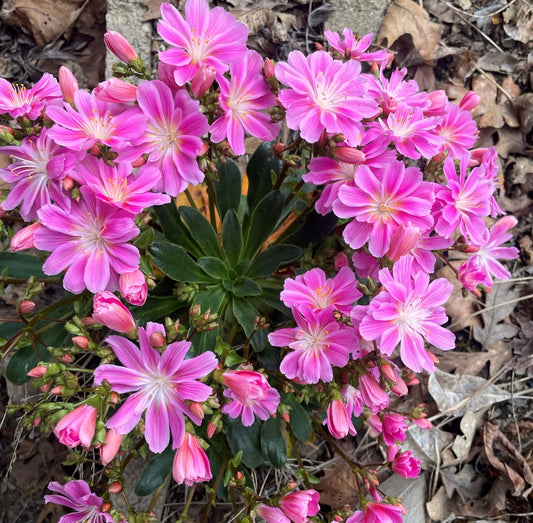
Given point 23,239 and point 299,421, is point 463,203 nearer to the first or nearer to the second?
point 299,421

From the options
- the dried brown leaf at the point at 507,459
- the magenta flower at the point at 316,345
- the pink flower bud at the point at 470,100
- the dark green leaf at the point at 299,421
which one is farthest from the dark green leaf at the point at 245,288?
the dried brown leaf at the point at 507,459

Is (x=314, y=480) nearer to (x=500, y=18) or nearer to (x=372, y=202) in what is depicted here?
(x=372, y=202)

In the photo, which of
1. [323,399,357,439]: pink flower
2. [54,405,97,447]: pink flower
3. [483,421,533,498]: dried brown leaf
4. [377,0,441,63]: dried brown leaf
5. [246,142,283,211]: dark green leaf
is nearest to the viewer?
[54,405,97,447]: pink flower

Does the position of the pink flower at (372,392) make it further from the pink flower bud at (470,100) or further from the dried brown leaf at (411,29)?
the dried brown leaf at (411,29)

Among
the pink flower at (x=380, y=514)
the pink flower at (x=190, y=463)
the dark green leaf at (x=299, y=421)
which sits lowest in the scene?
the pink flower at (x=380, y=514)

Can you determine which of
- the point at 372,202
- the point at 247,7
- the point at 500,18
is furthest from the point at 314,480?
the point at 500,18

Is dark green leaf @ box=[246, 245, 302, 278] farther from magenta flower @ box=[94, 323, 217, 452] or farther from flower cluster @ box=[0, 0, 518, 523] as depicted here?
magenta flower @ box=[94, 323, 217, 452]

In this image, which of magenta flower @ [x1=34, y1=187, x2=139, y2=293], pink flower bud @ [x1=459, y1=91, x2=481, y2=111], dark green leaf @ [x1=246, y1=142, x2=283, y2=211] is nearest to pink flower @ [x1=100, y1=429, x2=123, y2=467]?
magenta flower @ [x1=34, y1=187, x2=139, y2=293]
